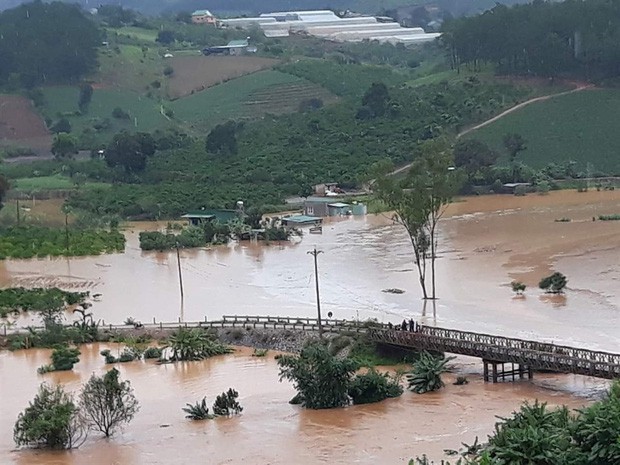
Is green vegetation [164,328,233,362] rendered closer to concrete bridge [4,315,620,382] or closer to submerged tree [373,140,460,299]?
concrete bridge [4,315,620,382]

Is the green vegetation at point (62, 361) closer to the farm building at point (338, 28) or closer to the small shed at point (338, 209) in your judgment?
the small shed at point (338, 209)

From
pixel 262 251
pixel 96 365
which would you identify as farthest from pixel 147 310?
pixel 262 251

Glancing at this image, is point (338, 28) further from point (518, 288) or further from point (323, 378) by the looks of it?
point (323, 378)

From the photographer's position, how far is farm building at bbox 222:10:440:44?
142000 mm

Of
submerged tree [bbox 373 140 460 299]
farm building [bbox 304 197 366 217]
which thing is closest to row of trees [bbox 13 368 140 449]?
submerged tree [bbox 373 140 460 299]

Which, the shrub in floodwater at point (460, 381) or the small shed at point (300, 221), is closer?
the shrub in floodwater at point (460, 381)

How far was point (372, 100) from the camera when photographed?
89.7 meters

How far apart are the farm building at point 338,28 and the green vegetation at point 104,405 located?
107m

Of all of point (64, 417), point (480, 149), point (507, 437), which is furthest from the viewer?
point (480, 149)

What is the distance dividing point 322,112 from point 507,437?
219ft

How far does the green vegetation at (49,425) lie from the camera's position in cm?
3097

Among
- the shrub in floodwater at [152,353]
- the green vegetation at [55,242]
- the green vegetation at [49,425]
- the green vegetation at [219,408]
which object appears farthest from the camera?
the green vegetation at [55,242]

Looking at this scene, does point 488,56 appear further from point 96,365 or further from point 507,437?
point 507,437

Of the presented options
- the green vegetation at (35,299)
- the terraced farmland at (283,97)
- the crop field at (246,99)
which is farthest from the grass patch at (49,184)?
the green vegetation at (35,299)
